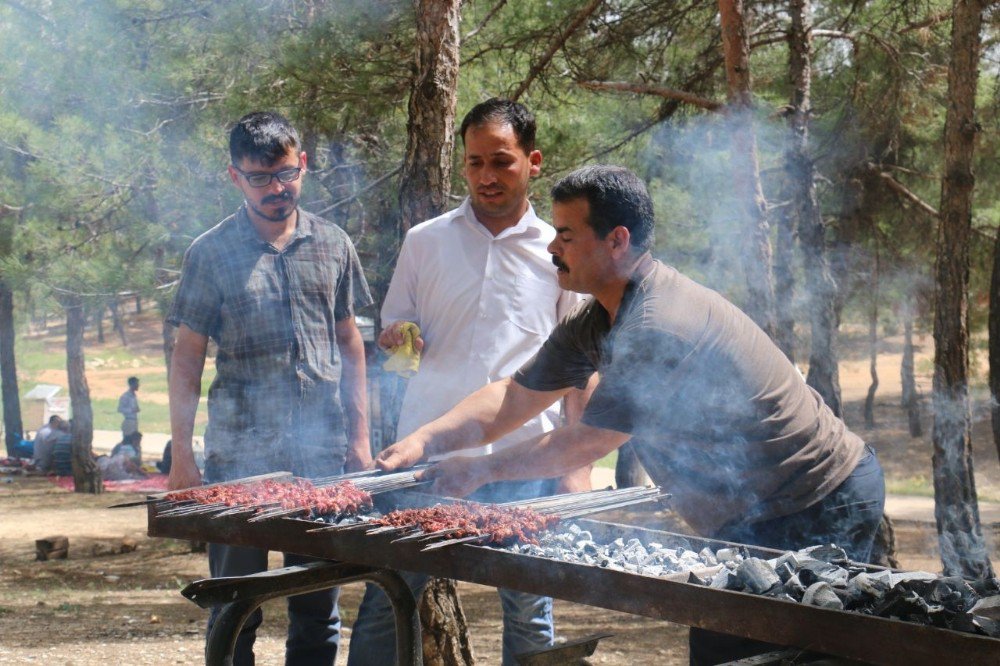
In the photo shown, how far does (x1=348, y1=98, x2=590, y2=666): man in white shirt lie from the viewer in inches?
144

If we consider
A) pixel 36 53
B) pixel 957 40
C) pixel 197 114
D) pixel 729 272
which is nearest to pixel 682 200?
pixel 729 272

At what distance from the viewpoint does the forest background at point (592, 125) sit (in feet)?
25.4

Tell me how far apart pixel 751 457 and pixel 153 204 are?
Result: 9871 millimetres

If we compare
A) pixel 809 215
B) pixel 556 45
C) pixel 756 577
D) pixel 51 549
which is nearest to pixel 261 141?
pixel 756 577

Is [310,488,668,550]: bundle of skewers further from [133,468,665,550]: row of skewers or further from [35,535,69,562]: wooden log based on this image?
[35,535,69,562]: wooden log

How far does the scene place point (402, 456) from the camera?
334cm

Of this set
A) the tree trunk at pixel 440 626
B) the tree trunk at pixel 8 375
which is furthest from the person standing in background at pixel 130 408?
the tree trunk at pixel 440 626

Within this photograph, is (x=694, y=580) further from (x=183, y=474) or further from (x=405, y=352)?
(x=183, y=474)

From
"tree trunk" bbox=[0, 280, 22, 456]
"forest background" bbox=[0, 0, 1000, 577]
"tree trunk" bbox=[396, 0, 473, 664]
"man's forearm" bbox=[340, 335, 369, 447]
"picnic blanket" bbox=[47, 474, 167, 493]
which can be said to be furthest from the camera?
"tree trunk" bbox=[0, 280, 22, 456]

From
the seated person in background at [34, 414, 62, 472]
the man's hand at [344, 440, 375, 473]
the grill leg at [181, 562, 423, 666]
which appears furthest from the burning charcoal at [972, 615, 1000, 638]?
the seated person in background at [34, 414, 62, 472]

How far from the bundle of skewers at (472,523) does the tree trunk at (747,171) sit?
5.20 meters

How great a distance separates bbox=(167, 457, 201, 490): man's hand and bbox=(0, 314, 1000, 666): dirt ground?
167 centimetres

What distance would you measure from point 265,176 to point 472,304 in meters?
0.85

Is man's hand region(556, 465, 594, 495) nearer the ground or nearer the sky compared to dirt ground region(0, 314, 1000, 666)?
nearer the sky
